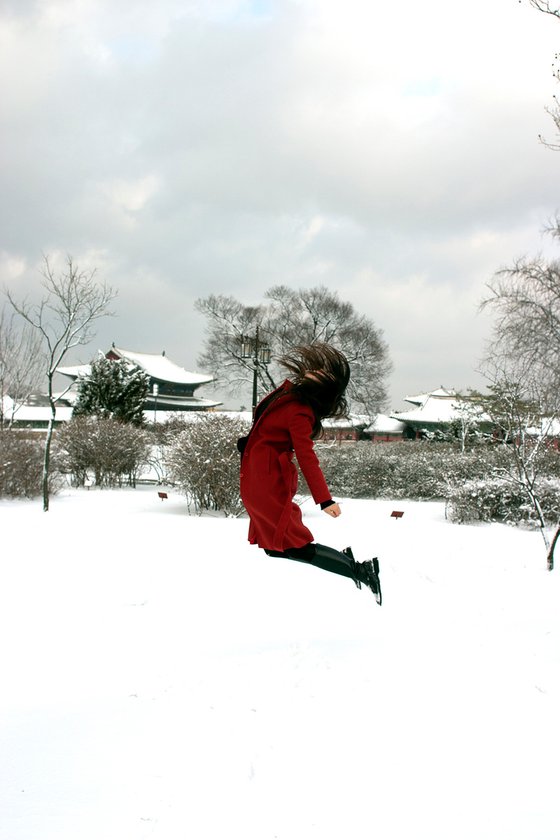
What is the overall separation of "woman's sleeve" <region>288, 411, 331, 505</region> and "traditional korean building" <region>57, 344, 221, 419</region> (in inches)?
1979

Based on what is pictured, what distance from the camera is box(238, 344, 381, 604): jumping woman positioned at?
3.70 m

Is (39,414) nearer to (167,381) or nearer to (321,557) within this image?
(167,381)

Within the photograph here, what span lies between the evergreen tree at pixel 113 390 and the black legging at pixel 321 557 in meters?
29.4

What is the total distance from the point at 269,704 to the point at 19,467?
1113 cm

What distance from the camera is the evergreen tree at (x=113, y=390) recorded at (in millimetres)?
33156

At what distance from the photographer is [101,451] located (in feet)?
52.6

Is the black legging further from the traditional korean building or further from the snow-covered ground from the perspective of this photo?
Answer: the traditional korean building

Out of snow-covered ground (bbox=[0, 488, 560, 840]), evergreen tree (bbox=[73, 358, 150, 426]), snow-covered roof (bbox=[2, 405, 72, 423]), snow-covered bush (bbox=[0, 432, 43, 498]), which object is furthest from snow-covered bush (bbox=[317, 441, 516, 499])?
snow-covered roof (bbox=[2, 405, 72, 423])

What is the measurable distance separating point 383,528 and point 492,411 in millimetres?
2412

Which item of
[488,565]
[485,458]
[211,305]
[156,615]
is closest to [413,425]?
[211,305]

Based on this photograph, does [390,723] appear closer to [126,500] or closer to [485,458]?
[126,500]

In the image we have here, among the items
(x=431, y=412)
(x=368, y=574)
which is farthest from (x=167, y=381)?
(x=368, y=574)

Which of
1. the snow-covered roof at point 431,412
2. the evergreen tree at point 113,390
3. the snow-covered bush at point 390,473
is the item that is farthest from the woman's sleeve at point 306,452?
the snow-covered roof at point 431,412

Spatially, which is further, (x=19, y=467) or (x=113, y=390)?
(x=113, y=390)
